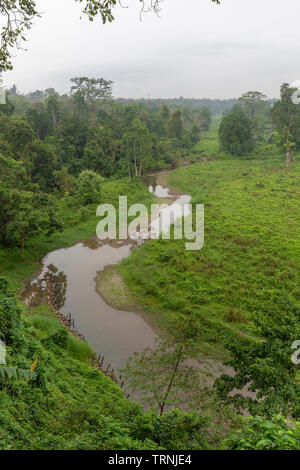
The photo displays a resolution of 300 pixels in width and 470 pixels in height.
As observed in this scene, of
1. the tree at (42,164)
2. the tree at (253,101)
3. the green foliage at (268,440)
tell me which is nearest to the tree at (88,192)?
the tree at (42,164)

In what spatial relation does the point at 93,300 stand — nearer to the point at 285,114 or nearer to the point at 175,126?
the point at 285,114

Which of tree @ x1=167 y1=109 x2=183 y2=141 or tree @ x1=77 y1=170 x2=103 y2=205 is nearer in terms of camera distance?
tree @ x1=77 y1=170 x2=103 y2=205

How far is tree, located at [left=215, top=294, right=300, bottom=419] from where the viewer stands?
652 centimetres

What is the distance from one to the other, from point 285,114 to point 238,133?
41.7 feet

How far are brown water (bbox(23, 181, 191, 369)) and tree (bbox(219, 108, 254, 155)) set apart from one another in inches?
1661

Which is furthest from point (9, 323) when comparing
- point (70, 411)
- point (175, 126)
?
point (175, 126)

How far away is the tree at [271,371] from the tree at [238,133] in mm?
56197

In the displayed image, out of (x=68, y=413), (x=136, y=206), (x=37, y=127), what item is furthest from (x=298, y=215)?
(x=37, y=127)

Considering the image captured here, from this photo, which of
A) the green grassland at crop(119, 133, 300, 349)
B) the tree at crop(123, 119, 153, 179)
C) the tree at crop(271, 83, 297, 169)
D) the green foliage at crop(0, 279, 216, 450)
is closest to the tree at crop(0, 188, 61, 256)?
the green grassland at crop(119, 133, 300, 349)

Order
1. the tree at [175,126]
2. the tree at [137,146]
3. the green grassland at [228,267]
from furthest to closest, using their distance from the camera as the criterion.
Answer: the tree at [175,126]
the tree at [137,146]
the green grassland at [228,267]

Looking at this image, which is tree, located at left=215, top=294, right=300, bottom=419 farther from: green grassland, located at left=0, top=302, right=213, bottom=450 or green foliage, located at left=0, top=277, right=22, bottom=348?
green foliage, located at left=0, top=277, right=22, bottom=348

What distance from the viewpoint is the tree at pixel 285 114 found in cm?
4506

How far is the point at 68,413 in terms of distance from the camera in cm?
795

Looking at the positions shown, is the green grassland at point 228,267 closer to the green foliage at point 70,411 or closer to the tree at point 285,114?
the green foliage at point 70,411
